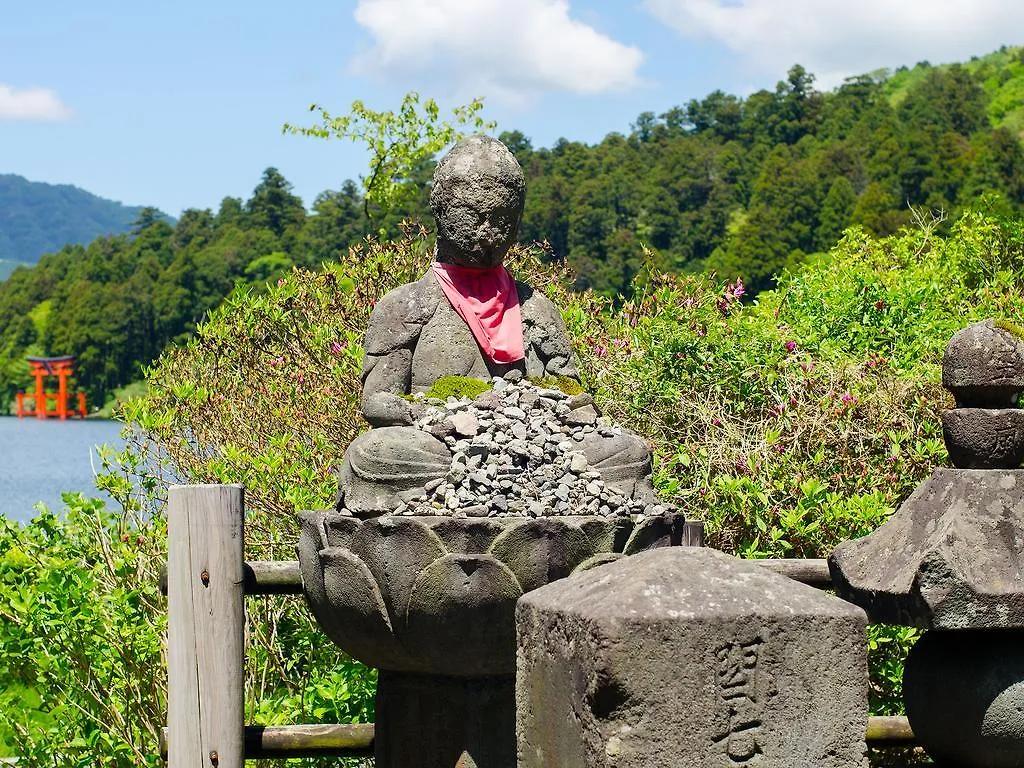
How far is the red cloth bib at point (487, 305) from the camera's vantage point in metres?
4.71

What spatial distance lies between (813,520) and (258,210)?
94.7 feet

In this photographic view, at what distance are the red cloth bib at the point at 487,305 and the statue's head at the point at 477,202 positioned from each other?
6cm

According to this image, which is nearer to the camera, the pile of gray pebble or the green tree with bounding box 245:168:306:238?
the pile of gray pebble

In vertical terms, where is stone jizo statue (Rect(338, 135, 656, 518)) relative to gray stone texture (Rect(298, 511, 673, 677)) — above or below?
above

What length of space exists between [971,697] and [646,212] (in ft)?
92.6

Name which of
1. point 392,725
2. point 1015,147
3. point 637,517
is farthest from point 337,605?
point 1015,147

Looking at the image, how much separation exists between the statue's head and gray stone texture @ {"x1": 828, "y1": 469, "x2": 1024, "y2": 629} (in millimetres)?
1507

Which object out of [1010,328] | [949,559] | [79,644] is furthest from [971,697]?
[79,644]

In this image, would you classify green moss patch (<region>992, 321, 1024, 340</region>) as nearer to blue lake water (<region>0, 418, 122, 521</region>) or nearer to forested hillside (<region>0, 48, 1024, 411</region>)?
blue lake water (<region>0, 418, 122, 521</region>)

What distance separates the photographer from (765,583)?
3021mm

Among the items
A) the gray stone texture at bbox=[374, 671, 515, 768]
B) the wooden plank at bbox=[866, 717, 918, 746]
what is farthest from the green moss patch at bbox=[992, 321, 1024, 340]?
the gray stone texture at bbox=[374, 671, 515, 768]

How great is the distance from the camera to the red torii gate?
41.5 metres

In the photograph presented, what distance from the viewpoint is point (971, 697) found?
3.82m

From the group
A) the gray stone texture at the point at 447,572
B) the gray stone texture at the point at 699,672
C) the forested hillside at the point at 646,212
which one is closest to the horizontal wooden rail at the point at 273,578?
the gray stone texture at the point at 447,572
